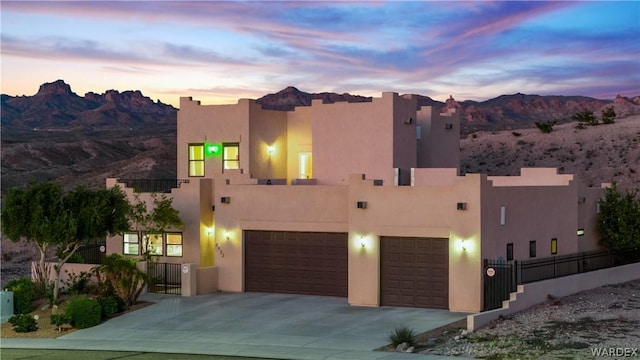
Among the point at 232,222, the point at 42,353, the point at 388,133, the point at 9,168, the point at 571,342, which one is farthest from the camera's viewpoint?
the point at 9,168

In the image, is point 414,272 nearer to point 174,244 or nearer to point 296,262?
point 296,262

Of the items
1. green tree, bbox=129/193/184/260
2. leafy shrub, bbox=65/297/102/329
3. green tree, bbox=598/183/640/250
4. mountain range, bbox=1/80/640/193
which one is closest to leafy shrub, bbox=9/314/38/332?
leafy shrub, bbox=65/297/102/329

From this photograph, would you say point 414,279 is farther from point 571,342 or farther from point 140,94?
point 140,94

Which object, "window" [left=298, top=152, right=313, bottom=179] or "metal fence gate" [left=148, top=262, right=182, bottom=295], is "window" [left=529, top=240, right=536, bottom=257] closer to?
"window" [left=298, top=152, right=313, bottom=179]

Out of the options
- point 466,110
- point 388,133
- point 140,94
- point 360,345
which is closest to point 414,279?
point 360,345

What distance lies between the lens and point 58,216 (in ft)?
91.4

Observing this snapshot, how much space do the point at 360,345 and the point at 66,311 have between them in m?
9.61

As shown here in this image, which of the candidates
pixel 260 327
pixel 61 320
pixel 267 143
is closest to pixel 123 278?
pixel 61 320

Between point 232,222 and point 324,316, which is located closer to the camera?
point 324,316

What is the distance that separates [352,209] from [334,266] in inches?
98.7

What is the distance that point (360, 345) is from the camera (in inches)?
848

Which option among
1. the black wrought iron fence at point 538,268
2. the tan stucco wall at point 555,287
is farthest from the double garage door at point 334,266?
the tan stucco wall at point 555,287

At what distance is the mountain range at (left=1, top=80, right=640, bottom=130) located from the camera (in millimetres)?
128750

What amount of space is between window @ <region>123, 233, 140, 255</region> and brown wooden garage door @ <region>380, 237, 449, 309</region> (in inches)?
407
